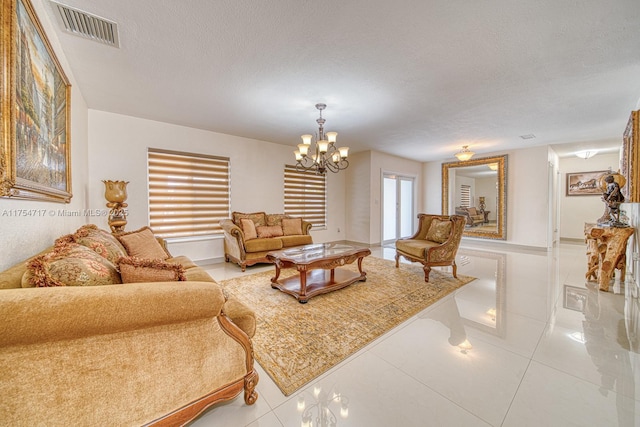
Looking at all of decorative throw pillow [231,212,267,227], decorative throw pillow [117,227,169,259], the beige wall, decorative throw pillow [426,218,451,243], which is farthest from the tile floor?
decorative throw pillow [231,212,267,227]

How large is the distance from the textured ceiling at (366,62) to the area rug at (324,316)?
2.51 meters

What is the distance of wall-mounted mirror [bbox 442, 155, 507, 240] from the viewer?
20.4ft

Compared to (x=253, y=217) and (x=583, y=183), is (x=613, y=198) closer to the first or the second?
(x=583, y=183)

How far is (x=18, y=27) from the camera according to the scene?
4.36ft

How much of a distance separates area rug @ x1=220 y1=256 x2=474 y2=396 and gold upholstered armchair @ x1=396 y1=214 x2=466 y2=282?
0.26 meters

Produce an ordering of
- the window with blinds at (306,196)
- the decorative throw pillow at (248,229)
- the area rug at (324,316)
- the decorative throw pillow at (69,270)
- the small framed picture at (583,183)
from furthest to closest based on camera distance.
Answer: the small framed picture at (583,183) < the window with blinds at (306,196) < the decorative throw pillow at (248,229) < the area rug at (324,316) < the decorative throw pillow at (69,270)

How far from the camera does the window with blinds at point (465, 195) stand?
6.94 m

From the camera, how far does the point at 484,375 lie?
1563 mm

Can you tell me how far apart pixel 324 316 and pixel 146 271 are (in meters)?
1.63

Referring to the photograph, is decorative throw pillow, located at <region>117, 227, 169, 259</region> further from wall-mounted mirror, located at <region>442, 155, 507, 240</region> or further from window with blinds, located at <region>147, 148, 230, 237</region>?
wall-mounted mirror, located at <region>442, 155, 507, 240</region>

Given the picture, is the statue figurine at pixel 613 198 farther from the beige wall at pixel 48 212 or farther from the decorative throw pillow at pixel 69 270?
the beige wall at pixel 48 212

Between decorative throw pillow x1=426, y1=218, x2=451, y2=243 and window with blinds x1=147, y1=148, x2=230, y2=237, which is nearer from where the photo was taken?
decorative throw pillow x1=426, y1=218, x2=451, y2=243

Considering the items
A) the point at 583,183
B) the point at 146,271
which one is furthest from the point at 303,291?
the point at 583,183

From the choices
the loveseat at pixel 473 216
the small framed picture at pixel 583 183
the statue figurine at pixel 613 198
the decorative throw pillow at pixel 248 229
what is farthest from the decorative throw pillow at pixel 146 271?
the small framed picture at pixel 583 183
